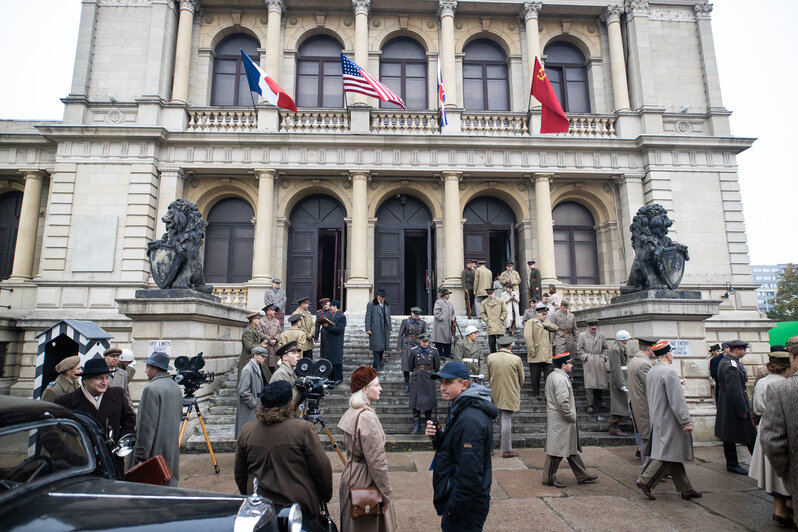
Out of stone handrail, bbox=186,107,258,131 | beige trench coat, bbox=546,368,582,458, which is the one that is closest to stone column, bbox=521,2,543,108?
stone handrail, bbox=186,107,258,131

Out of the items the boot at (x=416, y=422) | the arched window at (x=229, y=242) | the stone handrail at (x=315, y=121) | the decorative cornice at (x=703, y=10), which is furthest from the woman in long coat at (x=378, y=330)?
the decorative cornice at (x=703, y=10)

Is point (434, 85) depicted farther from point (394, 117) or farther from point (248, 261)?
point (248, 261)

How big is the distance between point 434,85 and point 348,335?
37.4 ft

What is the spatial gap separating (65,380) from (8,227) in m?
18.0

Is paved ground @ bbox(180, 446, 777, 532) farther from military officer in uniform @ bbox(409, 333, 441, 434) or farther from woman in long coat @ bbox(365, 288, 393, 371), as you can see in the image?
woman in long coat @ bbox(365, 288, 393, 371)

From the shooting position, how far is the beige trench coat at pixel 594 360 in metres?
9.70

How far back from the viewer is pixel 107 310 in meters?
15.6

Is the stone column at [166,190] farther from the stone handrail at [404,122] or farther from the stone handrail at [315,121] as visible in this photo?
the stone handrail at [404,122]

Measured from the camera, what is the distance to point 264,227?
55.9ft

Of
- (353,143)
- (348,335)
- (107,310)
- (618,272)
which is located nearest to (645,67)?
(618,272)

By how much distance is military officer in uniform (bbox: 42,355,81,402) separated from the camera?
546 centimetres

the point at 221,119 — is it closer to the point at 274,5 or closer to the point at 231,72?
the point at 231,72

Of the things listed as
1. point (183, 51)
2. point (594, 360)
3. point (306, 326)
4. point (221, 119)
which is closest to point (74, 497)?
point (306, 326)

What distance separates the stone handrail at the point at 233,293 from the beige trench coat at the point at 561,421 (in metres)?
12.4
